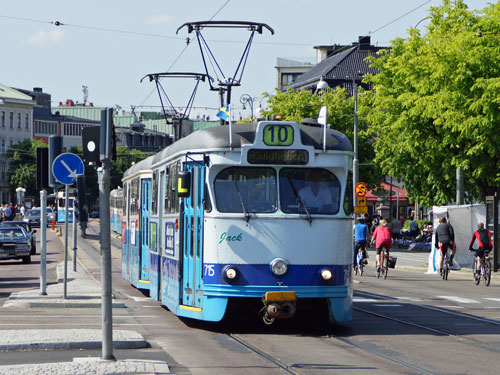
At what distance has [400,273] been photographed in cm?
3594

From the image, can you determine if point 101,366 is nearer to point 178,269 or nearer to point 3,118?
point 178,269

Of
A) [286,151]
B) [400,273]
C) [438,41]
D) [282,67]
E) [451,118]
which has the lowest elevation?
[400,273]

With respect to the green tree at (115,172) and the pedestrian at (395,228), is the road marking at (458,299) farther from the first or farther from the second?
the green tree at (115,172)

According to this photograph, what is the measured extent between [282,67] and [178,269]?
11572 centimetres

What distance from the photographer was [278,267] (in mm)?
15078

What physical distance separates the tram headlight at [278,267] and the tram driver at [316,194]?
35.3 inches

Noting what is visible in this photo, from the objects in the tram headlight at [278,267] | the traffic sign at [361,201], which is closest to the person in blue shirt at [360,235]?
the traffic sign at [361,201]

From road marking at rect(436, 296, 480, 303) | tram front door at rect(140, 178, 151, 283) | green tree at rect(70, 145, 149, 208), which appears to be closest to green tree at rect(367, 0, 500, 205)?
road marking at rect(436, 296, 480, 303)

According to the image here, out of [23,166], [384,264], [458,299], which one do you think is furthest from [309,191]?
[23,166]

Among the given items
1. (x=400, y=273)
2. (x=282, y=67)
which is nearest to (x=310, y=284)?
(x=400, y=273)

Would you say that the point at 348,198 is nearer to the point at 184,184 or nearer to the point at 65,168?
the point at 184,184

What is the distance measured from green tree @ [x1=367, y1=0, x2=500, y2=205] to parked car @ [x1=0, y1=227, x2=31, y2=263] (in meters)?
13.9

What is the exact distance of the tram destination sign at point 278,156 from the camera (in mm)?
15273

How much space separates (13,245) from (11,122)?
120m
